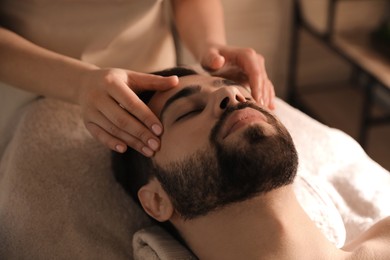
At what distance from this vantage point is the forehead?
108 cm

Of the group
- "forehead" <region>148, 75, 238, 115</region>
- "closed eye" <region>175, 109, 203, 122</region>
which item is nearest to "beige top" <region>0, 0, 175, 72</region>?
"forehead" <region>148, 75, 238, 115</region>

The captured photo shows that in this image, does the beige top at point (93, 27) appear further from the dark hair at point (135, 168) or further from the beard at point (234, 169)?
the beard at point (234, 169)

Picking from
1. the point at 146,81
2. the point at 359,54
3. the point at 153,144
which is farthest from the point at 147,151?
the point at 359,54

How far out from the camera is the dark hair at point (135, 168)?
112 centimetres

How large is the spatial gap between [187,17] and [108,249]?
27.6 inches

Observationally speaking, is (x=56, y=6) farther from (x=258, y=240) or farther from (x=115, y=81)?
(x=258, y=240)

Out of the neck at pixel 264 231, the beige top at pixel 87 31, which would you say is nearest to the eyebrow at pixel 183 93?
the neck at pixel 264 231

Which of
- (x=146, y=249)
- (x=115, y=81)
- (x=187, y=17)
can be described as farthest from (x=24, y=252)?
(x=187, y=17)

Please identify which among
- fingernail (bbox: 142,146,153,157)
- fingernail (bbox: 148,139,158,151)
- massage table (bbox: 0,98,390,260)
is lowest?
massage table (bbox: 0,98,390,260)

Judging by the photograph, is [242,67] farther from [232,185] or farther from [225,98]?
[232,185]

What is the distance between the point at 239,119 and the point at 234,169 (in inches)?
4.1

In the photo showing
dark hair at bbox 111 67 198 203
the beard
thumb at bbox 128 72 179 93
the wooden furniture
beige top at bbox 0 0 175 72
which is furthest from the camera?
the wooden furniture

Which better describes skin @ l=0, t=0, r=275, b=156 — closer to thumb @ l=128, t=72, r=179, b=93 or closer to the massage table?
thumb @ l=128, t=72, r=179, b=93

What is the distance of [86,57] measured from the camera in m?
1.34
